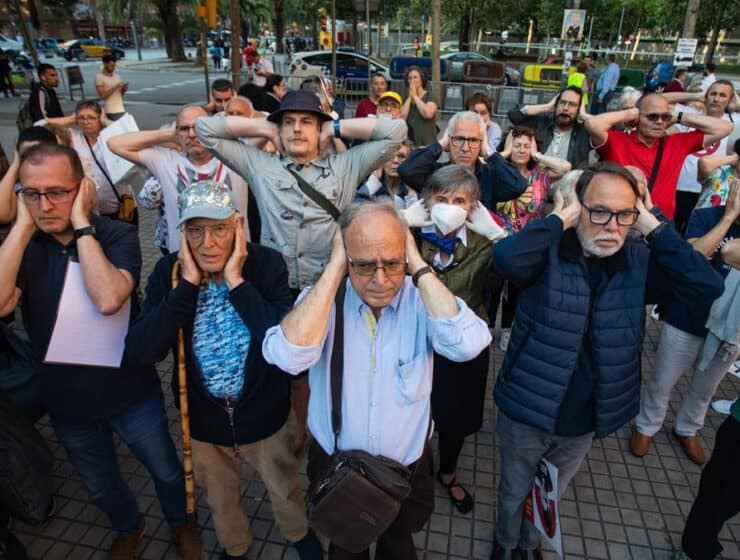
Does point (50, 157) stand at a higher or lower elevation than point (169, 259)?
higher

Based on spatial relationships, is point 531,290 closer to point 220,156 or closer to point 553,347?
point 553,347

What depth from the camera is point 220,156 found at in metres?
3.07

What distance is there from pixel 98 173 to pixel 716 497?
15.7 feet

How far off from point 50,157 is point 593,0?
41.8 m

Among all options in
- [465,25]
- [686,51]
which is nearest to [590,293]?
[686,51]

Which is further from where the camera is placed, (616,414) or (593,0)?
(593,0)

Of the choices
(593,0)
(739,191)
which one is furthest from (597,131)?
(593,0)

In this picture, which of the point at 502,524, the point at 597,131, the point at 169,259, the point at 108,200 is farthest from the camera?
the point at 108,200

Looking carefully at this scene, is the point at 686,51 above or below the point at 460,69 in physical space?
above

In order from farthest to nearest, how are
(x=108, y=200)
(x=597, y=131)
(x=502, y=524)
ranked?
(x=108, y=200) < (x=597, y=131) < (x=502, y=524)

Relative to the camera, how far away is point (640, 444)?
351 centimetres

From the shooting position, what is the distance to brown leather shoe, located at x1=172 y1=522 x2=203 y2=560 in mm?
2703

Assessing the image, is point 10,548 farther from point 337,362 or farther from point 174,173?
point 174,173

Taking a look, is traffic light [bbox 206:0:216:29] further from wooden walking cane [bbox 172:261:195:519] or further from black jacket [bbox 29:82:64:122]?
wooden walking cane [bbox 172:261:195:519]
